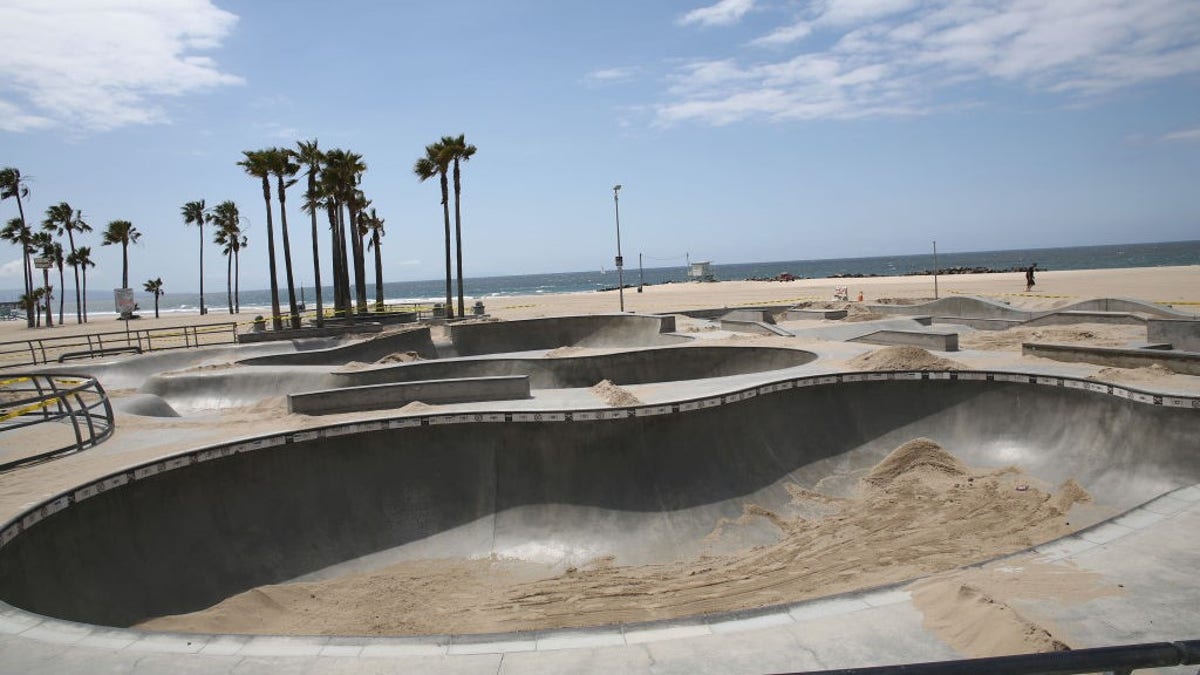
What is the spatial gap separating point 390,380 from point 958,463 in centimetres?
1426

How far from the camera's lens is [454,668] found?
5.68 metres

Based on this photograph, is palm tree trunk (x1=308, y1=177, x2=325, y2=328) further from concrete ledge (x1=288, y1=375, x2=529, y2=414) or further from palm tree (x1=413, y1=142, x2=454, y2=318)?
concrete ledge (x1=288, y1=375, x2=529, y2=414)

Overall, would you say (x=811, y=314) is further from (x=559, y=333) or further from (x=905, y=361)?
(x=905, y=361)

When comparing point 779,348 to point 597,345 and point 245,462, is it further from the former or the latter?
point 245,462

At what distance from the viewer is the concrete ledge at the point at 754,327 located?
27.2 m

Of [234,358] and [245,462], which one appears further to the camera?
[234,358]

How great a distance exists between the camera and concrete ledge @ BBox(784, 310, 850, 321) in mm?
32969

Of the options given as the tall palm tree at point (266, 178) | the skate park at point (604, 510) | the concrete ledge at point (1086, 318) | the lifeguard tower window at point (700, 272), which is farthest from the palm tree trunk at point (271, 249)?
the lifeguard tower window at point (700, 272)

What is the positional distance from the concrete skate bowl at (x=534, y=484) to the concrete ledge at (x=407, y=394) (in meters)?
3.05

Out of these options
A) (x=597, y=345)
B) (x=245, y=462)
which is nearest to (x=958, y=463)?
(x=245, y=462)

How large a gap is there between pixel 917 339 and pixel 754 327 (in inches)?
301

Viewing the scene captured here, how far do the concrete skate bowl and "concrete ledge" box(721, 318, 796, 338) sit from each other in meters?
11.8

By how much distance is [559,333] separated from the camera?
32.2 m

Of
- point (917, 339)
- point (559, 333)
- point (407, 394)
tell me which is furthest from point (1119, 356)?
point (559, 333)
